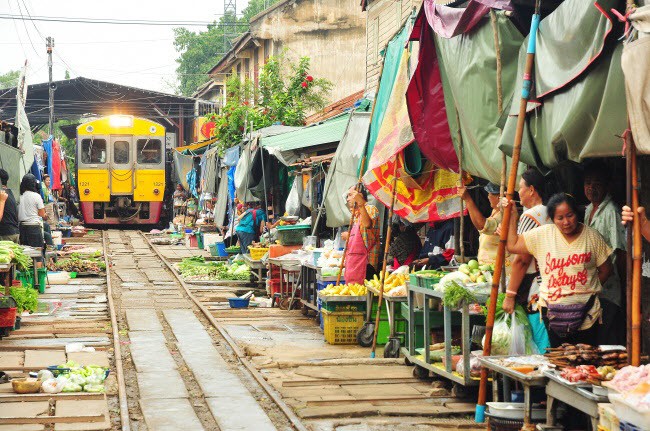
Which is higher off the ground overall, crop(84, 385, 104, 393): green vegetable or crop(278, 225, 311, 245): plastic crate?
crop(278, 225, 311, 245): plastic crate

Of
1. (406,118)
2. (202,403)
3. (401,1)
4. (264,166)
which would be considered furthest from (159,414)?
(401,1)

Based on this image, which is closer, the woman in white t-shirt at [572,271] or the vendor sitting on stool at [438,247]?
the woman in white t-shirt at [572,271]

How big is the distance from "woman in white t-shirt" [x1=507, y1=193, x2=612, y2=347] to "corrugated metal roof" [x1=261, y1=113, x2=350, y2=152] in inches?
370

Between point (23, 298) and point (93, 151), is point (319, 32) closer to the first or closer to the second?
point (93, 151)

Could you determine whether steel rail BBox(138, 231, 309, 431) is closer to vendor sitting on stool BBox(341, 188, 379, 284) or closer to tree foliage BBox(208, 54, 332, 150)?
vendor sitting on stool BBox(341, 188, 379, 284)

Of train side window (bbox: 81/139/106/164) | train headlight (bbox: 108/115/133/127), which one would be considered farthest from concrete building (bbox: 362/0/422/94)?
train side window (bbox: 81/139/106/164)

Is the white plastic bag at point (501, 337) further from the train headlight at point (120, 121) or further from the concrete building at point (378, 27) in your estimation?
the train headlight at point (120, 121)

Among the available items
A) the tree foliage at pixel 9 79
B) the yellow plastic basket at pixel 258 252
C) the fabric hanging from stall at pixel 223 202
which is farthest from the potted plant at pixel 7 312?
the tree foliage at pixel 9 79

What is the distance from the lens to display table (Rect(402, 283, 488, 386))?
306 inches

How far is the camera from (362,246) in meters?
11.9

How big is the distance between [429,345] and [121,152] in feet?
78.6

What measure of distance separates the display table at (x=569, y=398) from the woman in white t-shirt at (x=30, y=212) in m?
11.6

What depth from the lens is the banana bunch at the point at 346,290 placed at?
37.3ft

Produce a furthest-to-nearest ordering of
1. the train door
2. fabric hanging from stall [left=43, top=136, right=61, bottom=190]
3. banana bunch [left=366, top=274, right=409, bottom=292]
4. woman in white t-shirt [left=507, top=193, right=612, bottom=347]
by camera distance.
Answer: the train door, fabric hanging from stall [left=43, top=136, right=61, bottom=190], banana bunch [left=366, top=274, right=409, bottom=292], woman in white t-shirt [left=507, top=193, right=612, bottom=347]
